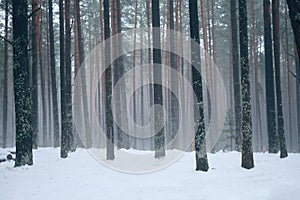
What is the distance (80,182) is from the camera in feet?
27.0

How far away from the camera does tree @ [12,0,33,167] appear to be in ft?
34.7

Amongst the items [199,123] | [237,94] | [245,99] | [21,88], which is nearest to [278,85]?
[237,94]

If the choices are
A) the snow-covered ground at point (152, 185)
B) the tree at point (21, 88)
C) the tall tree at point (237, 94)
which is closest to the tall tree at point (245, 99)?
the snow-covered ground at point (152, 185)

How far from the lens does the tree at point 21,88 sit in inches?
417

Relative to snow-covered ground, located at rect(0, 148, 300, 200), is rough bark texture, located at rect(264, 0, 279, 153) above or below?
above

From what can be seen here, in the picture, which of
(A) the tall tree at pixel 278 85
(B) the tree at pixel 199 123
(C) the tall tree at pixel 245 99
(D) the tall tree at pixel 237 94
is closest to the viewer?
(B) the tree at pixel 199 123

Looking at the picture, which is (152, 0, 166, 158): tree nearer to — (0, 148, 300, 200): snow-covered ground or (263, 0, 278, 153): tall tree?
(0, 148, 300, 200): snow-covered ground

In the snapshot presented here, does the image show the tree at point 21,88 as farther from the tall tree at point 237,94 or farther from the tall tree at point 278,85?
the tall tree at point 237,94

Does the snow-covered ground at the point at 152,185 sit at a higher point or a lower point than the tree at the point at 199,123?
lower

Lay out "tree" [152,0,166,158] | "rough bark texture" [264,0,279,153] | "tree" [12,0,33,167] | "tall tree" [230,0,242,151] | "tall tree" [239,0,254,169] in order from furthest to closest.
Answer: "tall tree" [230,0,242,151] < "rough bark texture" [264,0,279,153] < "tree" [152,0,166,158] < "tree" [12,0,33,167] < "tall tree" [239,0,254,169]

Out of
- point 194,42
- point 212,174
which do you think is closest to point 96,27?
point 194,42

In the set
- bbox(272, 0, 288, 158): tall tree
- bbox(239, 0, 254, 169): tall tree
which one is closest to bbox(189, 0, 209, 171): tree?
bbox(239, 0, 254, 169): tall tree

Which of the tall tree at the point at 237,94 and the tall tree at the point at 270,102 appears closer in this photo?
the tall tree at the point at 270,102

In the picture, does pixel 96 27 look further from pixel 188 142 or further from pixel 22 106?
pixel 22 106
